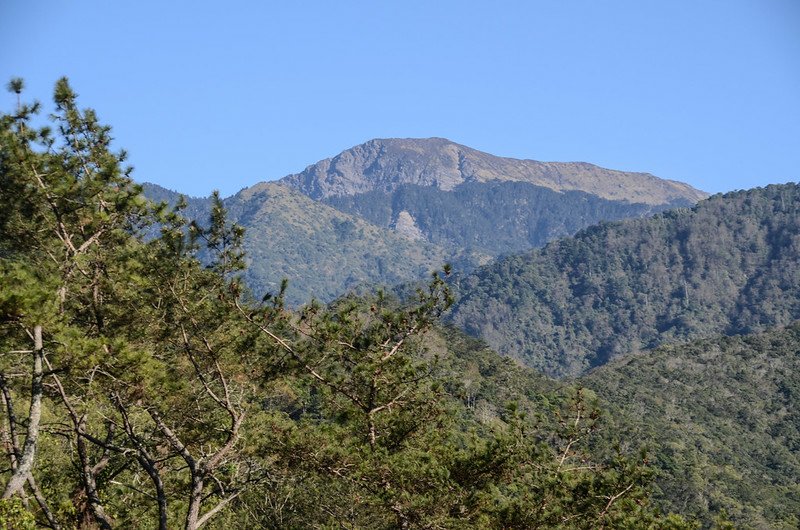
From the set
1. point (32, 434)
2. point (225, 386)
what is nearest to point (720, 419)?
point (225, 386)

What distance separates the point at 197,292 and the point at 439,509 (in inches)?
195

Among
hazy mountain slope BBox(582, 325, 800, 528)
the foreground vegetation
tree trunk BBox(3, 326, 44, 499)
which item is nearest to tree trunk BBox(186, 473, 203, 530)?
the foreground vegetation

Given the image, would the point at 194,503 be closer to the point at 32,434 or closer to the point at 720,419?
the point at 32,434

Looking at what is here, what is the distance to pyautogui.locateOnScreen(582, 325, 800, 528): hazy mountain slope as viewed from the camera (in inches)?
2803

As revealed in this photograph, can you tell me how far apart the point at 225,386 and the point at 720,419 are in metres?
96.5

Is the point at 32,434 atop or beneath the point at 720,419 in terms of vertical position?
atop

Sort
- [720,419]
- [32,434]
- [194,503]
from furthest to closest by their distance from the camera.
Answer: [720,419], [194,503], [32,434]

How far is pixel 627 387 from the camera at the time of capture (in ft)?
364

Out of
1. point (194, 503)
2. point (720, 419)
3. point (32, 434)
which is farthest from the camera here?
point (720, 419)

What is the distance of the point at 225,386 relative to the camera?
539 inches

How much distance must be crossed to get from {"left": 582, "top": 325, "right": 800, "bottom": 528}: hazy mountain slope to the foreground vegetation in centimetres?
4522

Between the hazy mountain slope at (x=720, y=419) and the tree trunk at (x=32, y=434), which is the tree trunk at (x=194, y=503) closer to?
the tree trunk at (x=32, y=434)

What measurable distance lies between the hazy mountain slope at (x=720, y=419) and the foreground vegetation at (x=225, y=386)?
45.2 meters

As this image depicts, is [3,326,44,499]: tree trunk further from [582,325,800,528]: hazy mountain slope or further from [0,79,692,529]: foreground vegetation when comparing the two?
[582,325,800,528]: hazy mountain slope
